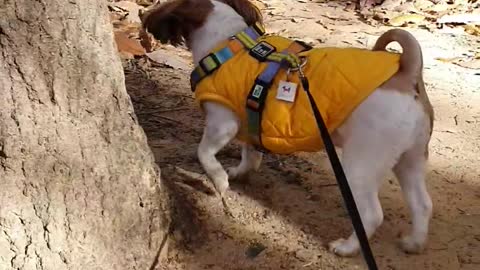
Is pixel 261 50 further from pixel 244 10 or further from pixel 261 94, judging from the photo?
pixel 244 10

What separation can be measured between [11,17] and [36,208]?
0.64 meters

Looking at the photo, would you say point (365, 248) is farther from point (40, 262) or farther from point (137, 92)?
point (137, 92)

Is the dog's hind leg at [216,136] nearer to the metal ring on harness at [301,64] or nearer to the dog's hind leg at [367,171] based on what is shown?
the metal ring on harness at [301,64]

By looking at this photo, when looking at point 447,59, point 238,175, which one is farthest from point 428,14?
point 238,175

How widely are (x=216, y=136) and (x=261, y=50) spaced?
1.42 ft

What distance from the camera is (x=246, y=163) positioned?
3.73 meters

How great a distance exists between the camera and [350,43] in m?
6.09

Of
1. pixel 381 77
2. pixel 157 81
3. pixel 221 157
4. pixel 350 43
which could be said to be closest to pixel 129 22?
pixel 157 81

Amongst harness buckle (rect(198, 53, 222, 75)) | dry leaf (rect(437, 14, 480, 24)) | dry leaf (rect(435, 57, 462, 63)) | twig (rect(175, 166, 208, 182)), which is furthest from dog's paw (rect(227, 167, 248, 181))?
dry leaf (rect(437, 14, 480, 24))

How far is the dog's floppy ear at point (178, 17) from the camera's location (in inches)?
139

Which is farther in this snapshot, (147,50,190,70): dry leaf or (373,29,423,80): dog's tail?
(147,50,190,70): dry leaf

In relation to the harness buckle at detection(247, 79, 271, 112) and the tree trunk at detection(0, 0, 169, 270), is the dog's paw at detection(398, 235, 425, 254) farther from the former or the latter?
the tree trunk at detection(0, 0, 169, 270)

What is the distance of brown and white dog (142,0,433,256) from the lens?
9.90 ft

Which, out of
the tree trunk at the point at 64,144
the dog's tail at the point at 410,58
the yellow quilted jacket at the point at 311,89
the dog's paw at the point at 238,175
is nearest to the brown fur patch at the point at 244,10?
the yellow quilted jacket at the point at 311,89
